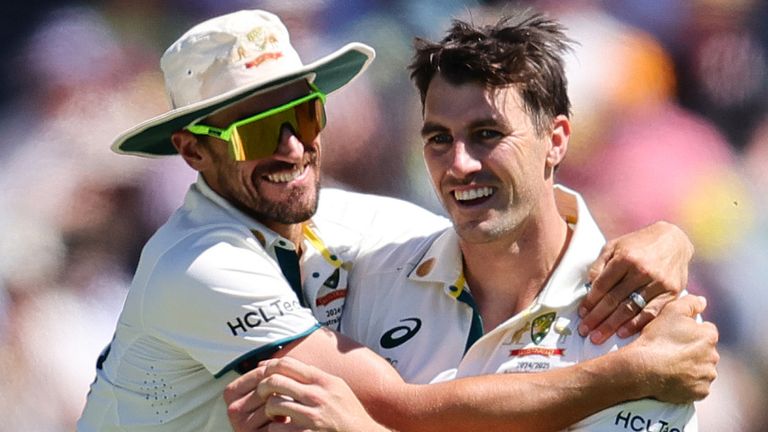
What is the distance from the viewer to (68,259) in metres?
4.66

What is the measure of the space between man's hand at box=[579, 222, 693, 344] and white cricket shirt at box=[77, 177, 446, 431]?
1.93ft

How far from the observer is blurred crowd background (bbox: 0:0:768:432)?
4.63m

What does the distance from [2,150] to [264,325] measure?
6.95ft

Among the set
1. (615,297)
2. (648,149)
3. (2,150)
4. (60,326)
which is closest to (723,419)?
(648,149)

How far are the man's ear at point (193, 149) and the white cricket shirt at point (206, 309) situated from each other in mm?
60

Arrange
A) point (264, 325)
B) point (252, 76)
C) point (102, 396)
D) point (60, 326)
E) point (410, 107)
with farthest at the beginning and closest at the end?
1. point (410, 107)
2. point (60, 326)
3. point (102, 396)
4. point (252, 76)
5. point (264, 325)

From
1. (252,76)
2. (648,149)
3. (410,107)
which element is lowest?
(648,149)

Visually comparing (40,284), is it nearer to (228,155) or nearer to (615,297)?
(228,155)

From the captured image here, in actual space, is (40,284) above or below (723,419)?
above

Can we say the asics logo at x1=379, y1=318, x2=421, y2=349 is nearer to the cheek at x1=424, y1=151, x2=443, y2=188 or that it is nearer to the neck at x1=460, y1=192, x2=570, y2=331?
the neck at x1=460, y1=192, x2=570, y2=331

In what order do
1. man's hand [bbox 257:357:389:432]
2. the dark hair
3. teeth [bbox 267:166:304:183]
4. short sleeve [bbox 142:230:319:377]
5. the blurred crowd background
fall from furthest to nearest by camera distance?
the blurred crowd background < teeth [bbox 267:166:304:183] < the dark hair < short sleeve [bbox 142:230:319:377] < man's hand [bbox 257:357:389:432]

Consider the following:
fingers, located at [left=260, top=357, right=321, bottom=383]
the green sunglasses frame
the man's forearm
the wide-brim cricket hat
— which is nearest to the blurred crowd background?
the wide-brim cricket hat

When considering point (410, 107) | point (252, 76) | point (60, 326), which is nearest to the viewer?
point (252, 76)

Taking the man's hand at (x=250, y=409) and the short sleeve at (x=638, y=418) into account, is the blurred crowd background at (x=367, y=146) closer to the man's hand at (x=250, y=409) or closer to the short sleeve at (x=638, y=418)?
the man's hand at (x=250, y=409)
